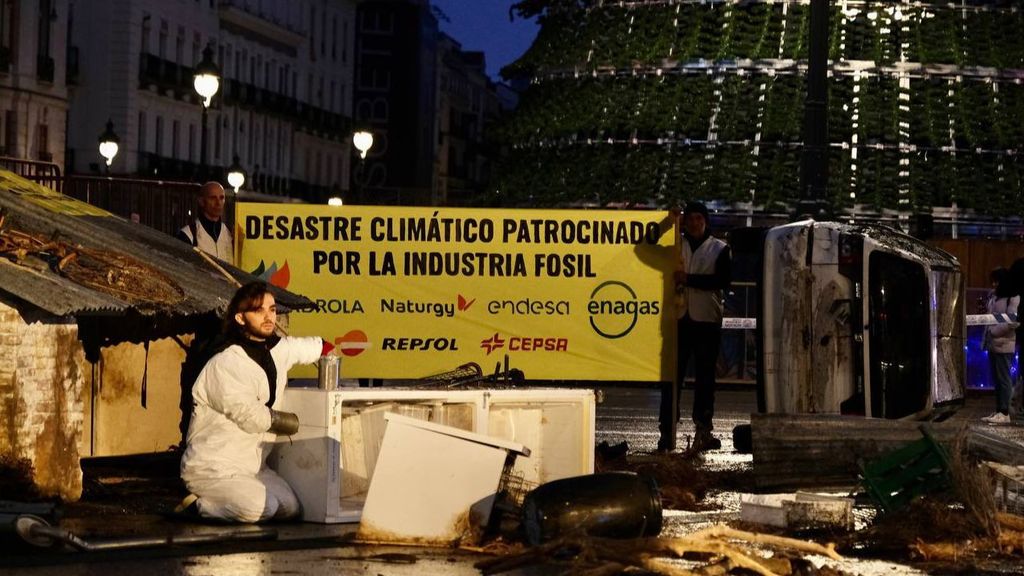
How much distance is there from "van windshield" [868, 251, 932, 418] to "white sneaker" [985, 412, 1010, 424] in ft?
17.4

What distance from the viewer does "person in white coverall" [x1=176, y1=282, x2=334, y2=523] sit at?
47.0 ft

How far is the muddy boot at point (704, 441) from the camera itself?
68.3 ft

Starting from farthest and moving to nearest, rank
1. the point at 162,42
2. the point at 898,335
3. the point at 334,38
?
the point at 334,38, the point at 162,42, the point at 898,335

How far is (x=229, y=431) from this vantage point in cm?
1440

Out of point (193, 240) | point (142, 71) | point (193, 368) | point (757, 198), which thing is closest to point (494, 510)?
point (193, 368)

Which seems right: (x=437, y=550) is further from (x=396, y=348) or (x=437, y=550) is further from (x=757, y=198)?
(x=757, y=198)

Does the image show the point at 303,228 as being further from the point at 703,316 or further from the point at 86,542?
the point at 86,542

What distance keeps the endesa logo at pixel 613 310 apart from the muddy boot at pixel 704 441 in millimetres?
Result: 1036

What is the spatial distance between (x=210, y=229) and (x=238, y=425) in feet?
16.2

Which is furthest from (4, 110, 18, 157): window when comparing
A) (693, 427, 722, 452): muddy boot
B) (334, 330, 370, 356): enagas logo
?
(693, 427, 722, 452): muddy boot

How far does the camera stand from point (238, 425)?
14367 millimetres

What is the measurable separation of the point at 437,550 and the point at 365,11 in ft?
433

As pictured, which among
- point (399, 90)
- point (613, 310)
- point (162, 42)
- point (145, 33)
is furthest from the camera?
point (399, 90)

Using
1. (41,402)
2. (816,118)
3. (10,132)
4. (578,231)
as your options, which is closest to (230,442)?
(41,402)
